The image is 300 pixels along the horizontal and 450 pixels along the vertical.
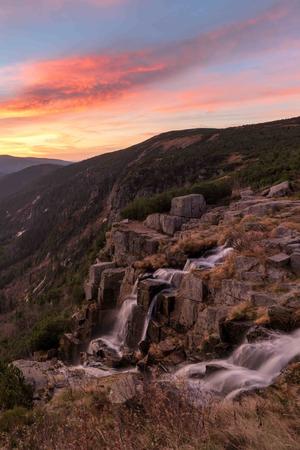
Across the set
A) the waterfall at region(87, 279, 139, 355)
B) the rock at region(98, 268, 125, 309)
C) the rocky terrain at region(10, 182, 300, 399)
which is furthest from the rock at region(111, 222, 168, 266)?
the waterfall at region(87, 279, 139, 355)

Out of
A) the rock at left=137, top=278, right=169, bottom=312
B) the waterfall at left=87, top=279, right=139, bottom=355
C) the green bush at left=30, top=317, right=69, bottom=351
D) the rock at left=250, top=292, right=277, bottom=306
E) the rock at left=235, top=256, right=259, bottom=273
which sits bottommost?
the green bush at left=30, top=317, right=69, bottom=351

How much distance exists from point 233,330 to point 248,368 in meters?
2.04

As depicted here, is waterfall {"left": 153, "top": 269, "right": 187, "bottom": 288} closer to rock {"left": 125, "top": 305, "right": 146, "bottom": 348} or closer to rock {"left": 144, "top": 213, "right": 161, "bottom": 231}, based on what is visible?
rock {"left": 125, "top": 305, "right": 146, "bottom": 348}

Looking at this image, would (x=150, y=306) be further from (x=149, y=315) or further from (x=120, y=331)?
Answer: (x=120, y=331)

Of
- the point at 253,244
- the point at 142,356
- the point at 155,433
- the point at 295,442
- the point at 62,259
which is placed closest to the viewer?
the point at 295,442

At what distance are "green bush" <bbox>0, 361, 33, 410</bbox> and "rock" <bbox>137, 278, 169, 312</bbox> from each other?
23.7 ft

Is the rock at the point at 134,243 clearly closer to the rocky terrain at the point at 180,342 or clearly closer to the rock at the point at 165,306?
the rocky terrain at the point at 180,342

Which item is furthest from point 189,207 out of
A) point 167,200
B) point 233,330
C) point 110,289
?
point 233,330

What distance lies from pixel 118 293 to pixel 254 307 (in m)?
12.0

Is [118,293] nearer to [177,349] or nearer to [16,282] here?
[177,349]

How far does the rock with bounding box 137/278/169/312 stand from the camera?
67.0 ft

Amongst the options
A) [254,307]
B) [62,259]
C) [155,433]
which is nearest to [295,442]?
[155,433]

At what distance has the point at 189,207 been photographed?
31.8 m

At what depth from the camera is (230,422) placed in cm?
677
